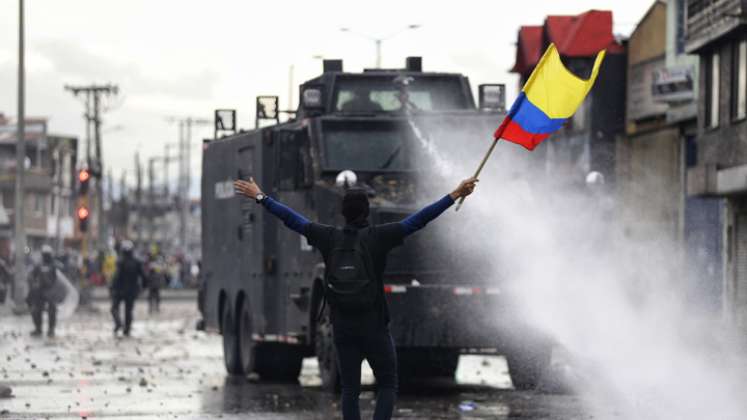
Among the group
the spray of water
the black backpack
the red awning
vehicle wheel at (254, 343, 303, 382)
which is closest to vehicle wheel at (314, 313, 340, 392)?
the spray of water

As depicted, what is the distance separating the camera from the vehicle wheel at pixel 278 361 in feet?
66.1

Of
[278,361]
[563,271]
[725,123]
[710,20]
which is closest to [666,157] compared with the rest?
[725,123]

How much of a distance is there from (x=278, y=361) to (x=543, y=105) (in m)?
8.67

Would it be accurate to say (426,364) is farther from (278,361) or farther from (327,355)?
(327,355)

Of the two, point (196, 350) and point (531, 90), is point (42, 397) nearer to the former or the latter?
point (531, 90)

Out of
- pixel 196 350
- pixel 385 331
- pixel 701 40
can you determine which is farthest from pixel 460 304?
pixel 701 40

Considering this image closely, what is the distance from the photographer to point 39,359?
24406 millimetres

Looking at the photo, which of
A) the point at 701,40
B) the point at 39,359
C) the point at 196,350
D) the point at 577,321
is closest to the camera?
the point at 577,321

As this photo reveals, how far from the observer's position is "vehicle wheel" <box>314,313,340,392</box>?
17172mm

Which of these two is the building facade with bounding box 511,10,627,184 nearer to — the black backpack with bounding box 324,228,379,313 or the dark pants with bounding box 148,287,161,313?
the dark pants with bounding box 148,287,161,313

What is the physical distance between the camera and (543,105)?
12.1m

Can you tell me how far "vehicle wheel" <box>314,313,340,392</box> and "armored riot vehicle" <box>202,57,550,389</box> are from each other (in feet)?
0.06

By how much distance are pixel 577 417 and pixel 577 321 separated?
9.99 feet

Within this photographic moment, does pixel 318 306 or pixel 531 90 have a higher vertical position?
pixel 531 90
